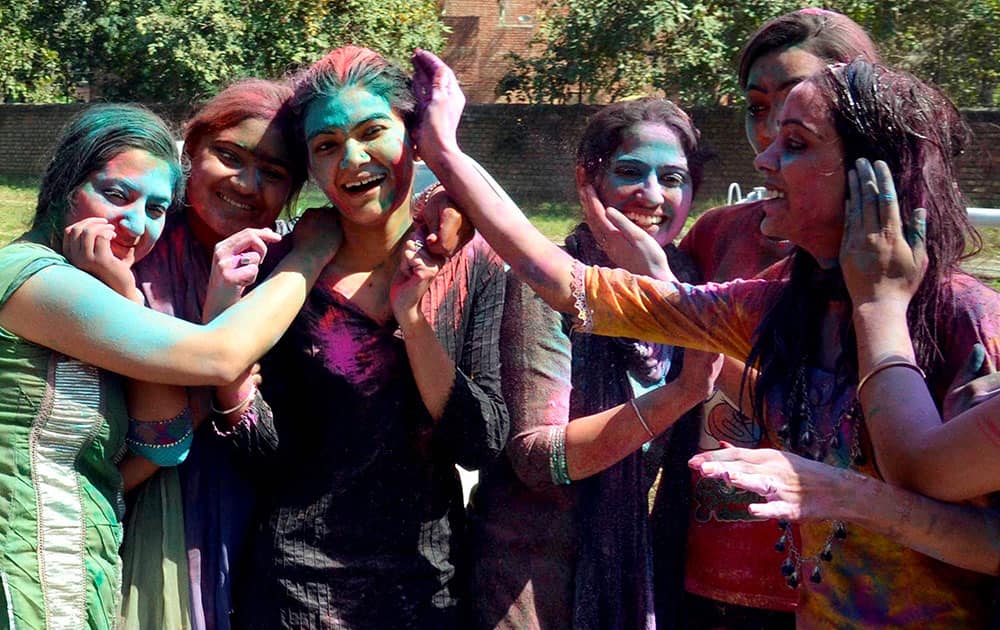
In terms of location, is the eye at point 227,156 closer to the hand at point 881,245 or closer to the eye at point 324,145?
the eye at point 324,145

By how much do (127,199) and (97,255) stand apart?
17 cm

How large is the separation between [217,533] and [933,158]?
5.39ft

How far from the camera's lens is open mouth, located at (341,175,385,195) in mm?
2383

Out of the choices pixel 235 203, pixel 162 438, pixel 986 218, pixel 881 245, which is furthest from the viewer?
pixel 986 218

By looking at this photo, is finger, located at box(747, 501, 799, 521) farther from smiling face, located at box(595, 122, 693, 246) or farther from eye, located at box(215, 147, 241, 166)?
eye, located at box(215, 147, 241, 166)

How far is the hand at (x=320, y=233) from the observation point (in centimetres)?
244

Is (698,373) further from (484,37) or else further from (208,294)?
(484,37)

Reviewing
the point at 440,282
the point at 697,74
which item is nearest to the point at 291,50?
the point at 697,74

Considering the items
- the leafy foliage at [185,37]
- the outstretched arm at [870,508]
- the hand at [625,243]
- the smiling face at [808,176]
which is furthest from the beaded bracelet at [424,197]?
the leafy foliage at [185,37]

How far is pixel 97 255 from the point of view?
2.17 metres

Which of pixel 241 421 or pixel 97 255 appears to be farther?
pixel 241 421

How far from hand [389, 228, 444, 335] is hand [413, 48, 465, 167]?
18 centimetres

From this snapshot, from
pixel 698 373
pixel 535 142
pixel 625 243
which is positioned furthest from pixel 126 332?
pixel 535 142

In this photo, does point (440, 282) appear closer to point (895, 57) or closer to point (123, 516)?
point (123, 516)
